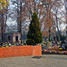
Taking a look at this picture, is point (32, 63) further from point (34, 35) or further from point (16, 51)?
point (34, 35)

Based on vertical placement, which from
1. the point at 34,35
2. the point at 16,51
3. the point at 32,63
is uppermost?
the point at 34,35

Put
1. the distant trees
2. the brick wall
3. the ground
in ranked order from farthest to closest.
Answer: the distant trees → the brick wall → the ground

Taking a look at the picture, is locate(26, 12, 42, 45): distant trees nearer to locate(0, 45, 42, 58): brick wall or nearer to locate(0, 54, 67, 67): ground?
locate(0, 45, 42, 58): brick wall

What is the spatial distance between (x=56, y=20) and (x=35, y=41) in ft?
61.6

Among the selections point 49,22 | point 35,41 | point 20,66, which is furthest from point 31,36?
point 49,22

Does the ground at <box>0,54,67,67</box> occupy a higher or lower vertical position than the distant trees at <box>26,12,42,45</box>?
lower

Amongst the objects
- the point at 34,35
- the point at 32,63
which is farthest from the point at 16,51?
the point at 34,35

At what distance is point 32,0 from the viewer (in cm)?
3338

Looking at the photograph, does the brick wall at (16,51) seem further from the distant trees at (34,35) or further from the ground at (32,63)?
the distant trees at (34,35)

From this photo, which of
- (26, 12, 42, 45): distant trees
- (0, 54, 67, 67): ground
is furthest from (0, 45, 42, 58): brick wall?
(26, 12, 42, 45): distant trees

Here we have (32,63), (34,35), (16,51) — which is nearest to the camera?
(32,63)

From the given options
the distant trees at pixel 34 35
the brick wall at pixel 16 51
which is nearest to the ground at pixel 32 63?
the brick wall at pixel 16 51

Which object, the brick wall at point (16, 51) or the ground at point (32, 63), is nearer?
the ground at point (32, 63)

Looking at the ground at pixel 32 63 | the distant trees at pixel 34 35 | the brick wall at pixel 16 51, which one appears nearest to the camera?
the ground at pixel 32 63
